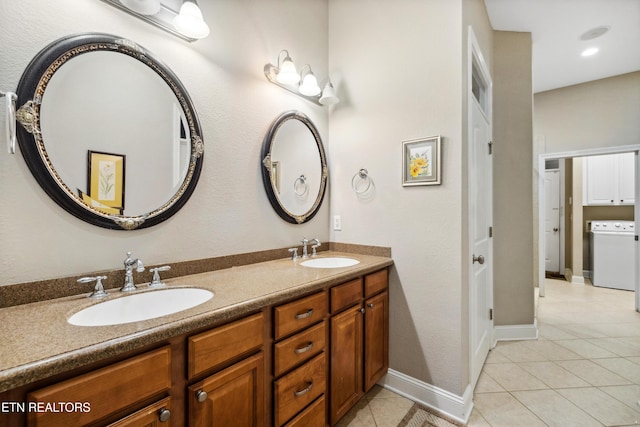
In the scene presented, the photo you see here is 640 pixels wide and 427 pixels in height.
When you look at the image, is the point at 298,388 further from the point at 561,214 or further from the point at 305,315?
the point at 561,214

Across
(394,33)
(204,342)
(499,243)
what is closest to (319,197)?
(394,33)

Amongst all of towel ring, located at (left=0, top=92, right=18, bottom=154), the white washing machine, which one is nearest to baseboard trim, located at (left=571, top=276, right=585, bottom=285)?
the white washing machine

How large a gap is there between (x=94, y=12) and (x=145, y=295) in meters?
1.20

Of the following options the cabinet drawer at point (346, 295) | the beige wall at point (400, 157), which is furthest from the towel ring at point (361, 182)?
the cabinet drawer at point (346, 295)

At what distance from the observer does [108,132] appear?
1202 millimetres

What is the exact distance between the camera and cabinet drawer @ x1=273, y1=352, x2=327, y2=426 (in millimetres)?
1154

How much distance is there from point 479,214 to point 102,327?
227 centimetres

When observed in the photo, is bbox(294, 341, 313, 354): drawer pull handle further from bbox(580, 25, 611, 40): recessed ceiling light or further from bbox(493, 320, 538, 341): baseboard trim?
bbox(580, 25, 611, 40): recessed ceiling light

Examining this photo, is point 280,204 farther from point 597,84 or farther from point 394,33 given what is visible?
point 597,84

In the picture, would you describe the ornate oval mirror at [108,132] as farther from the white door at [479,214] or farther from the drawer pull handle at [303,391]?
the white door at [479,214]

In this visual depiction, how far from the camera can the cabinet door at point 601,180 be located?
431 cm

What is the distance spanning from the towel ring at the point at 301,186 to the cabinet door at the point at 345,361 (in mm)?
906

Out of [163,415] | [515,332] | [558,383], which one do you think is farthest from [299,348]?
[515,332]

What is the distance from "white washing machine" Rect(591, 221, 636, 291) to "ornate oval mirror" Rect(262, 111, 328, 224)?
4861 millimetres
